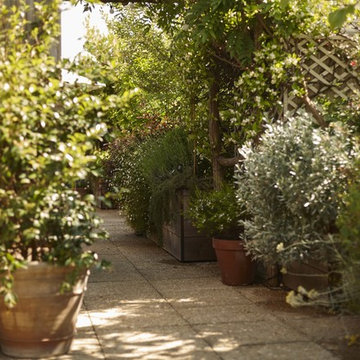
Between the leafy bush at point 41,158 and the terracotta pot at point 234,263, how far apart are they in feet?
7.90

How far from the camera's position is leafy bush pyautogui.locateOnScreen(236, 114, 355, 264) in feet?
17.4

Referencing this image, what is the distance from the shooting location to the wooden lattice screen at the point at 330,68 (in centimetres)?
684

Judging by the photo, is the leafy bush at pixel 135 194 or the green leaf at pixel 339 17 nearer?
the green leaf at pixel 339 17

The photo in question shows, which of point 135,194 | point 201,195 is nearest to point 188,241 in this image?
point 201,195

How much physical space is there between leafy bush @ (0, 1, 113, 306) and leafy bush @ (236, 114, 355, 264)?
156 centimetres

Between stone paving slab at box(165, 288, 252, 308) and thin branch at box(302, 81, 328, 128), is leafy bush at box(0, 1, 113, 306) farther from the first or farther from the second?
thin branch at box(302, 81, 328, 128)

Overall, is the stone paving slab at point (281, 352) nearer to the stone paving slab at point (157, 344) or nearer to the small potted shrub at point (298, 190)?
the stone paving slab at point (157, 344)

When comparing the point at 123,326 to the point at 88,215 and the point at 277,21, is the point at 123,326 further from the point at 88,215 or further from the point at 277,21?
the point at 277,21

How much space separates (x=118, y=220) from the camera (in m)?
12.8

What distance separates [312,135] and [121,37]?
12.4 m

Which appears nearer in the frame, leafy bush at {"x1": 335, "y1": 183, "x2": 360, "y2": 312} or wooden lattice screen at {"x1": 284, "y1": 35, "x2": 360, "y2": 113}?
leafy bush at {"x1": 335, "y1": 183, "x2": 360, "y2": 312}

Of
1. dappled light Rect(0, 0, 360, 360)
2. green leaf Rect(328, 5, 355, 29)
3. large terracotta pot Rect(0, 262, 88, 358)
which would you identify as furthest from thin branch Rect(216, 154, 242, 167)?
green leaf Rect(328, 5, 355, 29)

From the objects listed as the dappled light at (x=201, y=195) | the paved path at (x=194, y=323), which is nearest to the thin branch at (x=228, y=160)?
the dappled light at (x=201, y=195)

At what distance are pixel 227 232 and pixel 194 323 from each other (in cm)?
177
